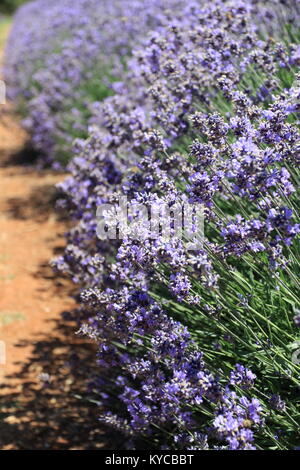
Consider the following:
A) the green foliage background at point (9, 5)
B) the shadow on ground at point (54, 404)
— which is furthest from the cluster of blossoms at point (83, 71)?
Result: the green foliage background at point (9, 5)

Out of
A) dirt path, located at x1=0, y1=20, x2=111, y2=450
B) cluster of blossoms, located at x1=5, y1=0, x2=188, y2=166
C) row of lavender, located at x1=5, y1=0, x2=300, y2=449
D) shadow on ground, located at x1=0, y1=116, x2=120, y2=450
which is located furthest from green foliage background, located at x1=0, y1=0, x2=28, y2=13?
row of lavender, located at x1=5, y1=0, x2=300, y2=449

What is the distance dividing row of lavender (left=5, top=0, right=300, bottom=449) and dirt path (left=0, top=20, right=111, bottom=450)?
19cm

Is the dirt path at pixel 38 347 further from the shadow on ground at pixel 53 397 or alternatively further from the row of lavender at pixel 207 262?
the row of lavender at pixel 207 262

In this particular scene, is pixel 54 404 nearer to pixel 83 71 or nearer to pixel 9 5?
pixel 83 71

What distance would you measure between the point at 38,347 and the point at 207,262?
2.46m

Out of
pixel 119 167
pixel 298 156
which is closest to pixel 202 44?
pixel 119 167

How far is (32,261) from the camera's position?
5.34 meters

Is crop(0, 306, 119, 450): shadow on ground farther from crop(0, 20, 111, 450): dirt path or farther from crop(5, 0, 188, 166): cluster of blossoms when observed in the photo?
crop(5, 0, 188, 166): cluster of blossoms

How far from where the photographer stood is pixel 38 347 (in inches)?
159

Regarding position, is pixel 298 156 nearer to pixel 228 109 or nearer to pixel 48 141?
pixel 228 109

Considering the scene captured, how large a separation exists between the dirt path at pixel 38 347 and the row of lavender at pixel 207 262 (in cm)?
19

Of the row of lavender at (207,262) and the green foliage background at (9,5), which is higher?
the green foliage background at (9,5)

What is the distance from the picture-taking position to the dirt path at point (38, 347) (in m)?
3.34

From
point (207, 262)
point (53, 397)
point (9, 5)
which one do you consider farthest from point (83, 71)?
point (9, 5)
